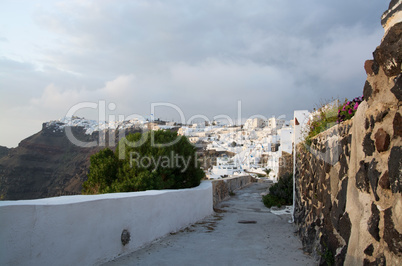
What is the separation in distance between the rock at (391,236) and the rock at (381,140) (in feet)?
1.58

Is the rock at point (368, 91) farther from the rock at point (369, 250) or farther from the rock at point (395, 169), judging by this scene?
the rock at point (369, 250)

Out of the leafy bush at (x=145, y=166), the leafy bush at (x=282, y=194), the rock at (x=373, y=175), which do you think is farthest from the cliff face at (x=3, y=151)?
the rock at (x=373, y=175)

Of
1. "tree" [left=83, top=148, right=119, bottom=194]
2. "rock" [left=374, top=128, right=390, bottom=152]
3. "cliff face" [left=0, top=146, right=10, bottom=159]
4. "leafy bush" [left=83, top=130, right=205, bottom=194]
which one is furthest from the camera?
"cliff face" [left=0, top=146, right=10, bottom=159]

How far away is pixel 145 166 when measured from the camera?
8.45 meters

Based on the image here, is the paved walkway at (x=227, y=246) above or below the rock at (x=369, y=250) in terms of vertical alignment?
below

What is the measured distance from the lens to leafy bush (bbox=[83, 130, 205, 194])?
8.07m

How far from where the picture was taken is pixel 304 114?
878 centimetres

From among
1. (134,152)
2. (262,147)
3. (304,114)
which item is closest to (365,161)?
(304,114)

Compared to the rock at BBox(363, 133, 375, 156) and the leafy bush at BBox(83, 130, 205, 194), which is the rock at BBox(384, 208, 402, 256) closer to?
the rock at BBox(363, 133, 375, 156)

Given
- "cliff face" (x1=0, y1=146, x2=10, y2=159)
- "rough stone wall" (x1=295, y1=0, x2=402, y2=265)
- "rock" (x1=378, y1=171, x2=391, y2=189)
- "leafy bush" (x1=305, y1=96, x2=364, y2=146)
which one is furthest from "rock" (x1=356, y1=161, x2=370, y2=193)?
"cliff face" (x1=0, y1=146, x2=10, y2=159)

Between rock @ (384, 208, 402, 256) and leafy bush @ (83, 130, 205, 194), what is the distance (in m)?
6.18

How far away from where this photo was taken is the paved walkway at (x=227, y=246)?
4852mm

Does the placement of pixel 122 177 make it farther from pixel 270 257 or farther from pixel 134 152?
pixel 270 257

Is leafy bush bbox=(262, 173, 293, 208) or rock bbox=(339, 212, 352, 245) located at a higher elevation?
rock bbox=(339, 212, 352, 245)
